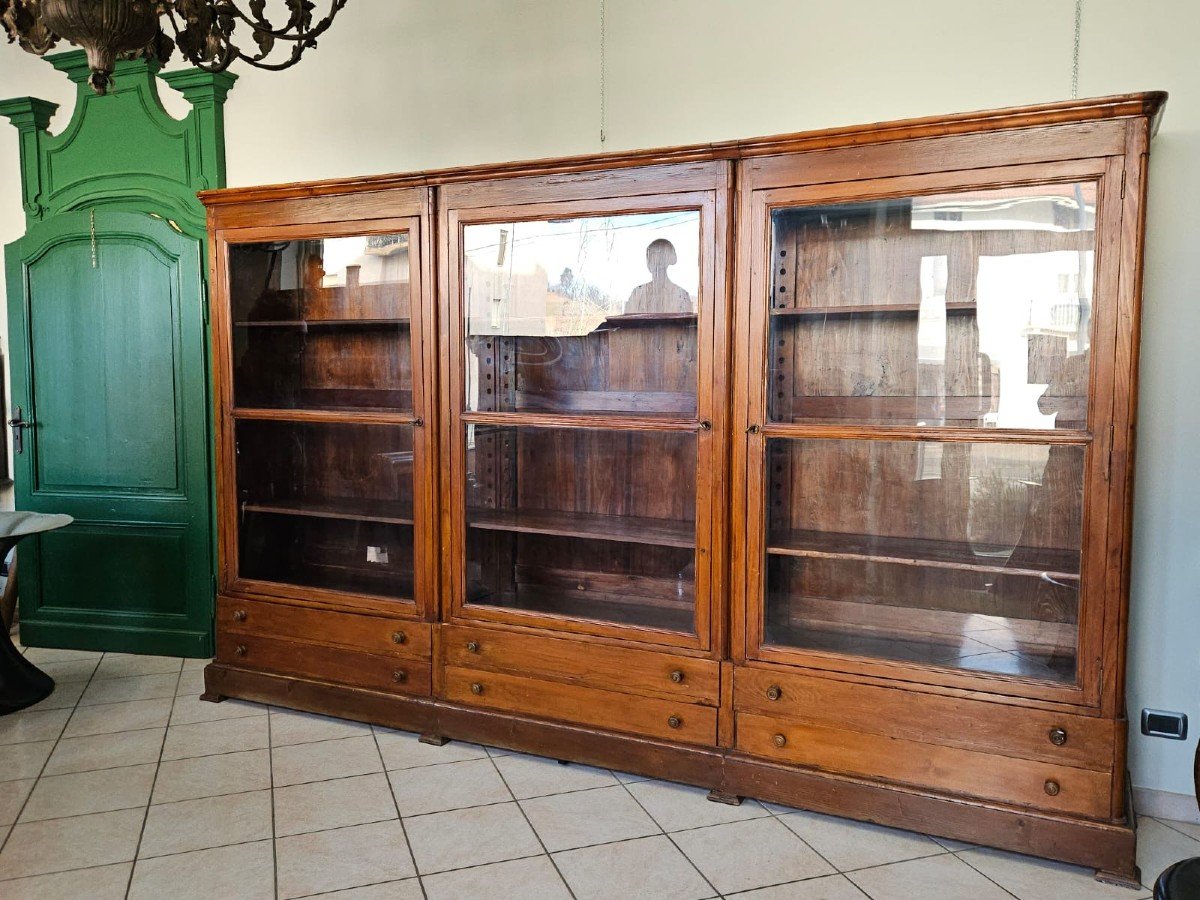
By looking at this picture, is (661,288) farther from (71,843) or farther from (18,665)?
(18,665)

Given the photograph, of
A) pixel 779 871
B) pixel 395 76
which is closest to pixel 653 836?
pixel 779 871

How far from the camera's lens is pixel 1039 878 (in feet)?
7.81

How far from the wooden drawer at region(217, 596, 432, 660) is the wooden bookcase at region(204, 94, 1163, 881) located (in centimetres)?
1

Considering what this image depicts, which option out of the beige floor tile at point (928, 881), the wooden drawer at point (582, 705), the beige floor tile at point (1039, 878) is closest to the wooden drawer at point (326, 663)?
the wooden drawer at point (582, 705)

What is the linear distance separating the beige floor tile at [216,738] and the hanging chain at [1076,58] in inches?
132

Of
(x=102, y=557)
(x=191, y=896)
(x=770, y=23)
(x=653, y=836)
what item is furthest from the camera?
(x=102, y=557)

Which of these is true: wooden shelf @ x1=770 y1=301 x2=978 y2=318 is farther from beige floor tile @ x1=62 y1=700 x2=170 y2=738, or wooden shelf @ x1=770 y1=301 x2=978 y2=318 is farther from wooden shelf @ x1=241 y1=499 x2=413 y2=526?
beige floor tile @ x1=62 y1=700 x2=170 y2=738

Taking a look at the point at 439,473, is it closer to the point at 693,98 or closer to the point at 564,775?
the point at 564,775

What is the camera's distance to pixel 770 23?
3.10 metres

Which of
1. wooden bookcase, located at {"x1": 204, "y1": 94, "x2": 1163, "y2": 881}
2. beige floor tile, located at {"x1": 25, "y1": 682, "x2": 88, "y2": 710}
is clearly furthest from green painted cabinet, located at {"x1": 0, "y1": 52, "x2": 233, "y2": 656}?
wooden bookcase, located at {"x1": 204, "y1": 94, "x2": 1163, "y2": 881}

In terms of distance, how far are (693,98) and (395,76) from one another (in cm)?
128

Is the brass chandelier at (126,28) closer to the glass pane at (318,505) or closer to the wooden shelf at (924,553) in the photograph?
the glass pane at (318,505)

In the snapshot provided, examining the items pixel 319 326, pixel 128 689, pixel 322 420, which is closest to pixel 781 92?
pixel 319 326

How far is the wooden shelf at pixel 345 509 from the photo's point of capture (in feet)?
11.0
